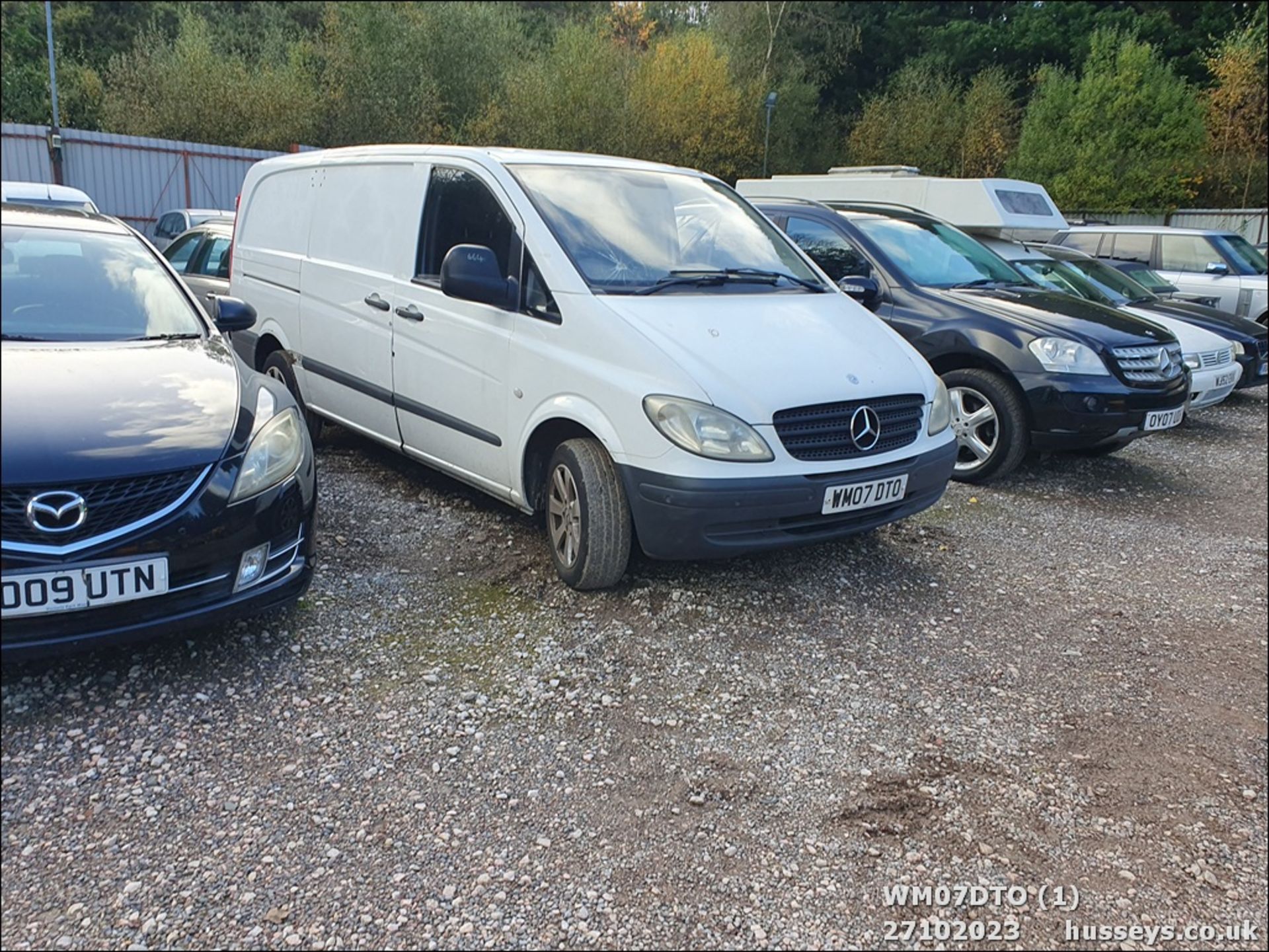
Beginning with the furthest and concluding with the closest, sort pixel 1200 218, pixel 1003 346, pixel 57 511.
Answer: pixel 1200 218
pixel 1003 346
pixel 57 511

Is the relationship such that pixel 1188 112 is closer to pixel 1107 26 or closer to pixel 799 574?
pixel 1107 26

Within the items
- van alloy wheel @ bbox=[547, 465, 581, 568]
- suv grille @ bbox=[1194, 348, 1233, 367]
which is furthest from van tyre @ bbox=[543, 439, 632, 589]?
suv grille @ bbox=[1194, 348, 1233, 367]

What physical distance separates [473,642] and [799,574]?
1551mm

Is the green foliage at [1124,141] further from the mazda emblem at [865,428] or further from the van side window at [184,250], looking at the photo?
the mazda emblem at [865,428]

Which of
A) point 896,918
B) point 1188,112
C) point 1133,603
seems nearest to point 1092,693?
point 1133,603

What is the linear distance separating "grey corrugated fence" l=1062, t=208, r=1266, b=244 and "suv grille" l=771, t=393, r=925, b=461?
736 inches

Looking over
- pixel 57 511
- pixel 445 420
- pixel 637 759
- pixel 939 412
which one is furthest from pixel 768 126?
pixel 57 511

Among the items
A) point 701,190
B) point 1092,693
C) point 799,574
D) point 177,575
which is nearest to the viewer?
point 177,575

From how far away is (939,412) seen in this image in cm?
440

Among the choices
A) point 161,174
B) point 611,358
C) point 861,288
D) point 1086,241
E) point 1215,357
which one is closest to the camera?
point 611,358

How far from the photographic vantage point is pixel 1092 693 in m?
3.49

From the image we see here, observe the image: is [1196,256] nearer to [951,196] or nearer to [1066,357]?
[951,196]

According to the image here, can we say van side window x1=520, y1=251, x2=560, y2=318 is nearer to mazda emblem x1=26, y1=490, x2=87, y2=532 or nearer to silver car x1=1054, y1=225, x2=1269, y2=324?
mazda emblem x1=26, y1=490, x2=87, y2=532

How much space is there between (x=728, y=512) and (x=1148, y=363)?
13.3 feet
